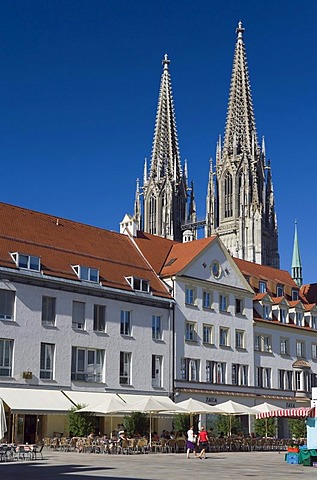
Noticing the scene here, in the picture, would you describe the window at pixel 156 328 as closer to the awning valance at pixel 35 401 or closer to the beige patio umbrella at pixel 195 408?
the beige patio umbrella at pixel 195 408

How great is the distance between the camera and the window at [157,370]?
54969 mm

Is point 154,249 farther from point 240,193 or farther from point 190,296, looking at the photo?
point 240,193

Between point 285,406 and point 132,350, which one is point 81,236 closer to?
point 132,350

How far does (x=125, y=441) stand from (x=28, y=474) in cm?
1654

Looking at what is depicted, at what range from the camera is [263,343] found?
215ft

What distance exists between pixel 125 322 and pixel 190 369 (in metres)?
7.09

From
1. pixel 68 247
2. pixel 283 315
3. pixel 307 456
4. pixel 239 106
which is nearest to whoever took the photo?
pixel 307 456

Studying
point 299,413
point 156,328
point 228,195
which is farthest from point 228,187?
point 299,413

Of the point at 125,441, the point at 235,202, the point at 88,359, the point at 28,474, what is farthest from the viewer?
the point at 235,202

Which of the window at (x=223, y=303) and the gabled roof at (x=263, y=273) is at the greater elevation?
the gabled roof at (x=263, y=273)

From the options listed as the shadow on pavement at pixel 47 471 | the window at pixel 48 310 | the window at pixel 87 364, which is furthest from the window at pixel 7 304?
the shadow on pavement at pixel 47 471

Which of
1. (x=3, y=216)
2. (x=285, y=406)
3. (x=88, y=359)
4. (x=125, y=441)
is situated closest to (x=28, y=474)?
(x=125, y=441)

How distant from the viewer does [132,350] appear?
2099 inches

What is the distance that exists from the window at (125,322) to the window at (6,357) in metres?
9.06
